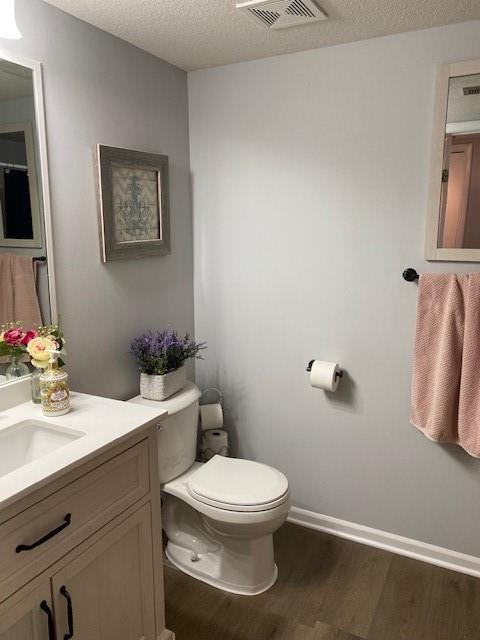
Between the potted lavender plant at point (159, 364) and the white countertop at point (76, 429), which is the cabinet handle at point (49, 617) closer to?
the white countertop at point (76, 429)

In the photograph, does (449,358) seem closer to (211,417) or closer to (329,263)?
(329,263)

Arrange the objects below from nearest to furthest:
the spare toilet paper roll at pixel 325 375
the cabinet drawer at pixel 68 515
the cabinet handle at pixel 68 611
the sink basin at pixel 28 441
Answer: the cabinet drawer at pixel 68 515 < the cabinet handle at pixel 68 611 < the sink basin at pixel 28 441 < the spare toilet paper roll at pixel 325 375

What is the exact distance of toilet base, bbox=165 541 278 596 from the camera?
209 cm

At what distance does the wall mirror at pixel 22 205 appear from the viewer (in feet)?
5.40

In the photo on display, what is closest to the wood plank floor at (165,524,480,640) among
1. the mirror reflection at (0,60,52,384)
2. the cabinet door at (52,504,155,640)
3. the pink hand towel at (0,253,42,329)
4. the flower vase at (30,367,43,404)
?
the cabinet door at (52,504,155,640)

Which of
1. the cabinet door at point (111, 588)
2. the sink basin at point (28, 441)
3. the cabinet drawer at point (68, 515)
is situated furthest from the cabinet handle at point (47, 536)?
the sink basin at point (28, 441)

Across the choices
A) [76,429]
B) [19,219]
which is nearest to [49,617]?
[76,429]

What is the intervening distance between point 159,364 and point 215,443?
0.65 m

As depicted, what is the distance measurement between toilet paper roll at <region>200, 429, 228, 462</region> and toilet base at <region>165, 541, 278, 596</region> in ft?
1.57

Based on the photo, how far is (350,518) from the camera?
2.45 metres

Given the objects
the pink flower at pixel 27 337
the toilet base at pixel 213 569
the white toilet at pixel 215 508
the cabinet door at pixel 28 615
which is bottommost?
the toilet base at pixel 213 569

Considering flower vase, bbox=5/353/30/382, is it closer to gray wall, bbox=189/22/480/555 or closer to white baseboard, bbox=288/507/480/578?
gray wall, bbox=189/22/480/555

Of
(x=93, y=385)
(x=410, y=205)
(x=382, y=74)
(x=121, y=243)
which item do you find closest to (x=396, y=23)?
(x=382, y=74)

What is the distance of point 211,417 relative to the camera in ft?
8.26
